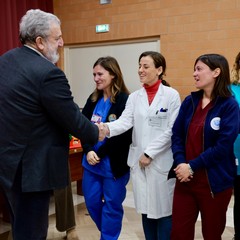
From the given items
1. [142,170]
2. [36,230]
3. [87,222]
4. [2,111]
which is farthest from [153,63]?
[87,222]

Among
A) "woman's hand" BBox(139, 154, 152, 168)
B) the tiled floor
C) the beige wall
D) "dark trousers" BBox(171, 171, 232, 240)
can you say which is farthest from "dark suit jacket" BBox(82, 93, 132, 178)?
the beige wall

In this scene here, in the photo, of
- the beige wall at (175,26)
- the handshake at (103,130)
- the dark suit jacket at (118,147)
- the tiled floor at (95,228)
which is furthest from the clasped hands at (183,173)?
the beige wall at (175,26)

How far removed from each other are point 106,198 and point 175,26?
3081mm

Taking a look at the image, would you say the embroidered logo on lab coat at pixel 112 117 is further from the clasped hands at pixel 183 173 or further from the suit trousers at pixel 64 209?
the suit trousers at pixel 64 209

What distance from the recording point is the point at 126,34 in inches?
204

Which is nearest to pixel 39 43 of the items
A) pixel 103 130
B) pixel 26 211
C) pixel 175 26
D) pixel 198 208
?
pixel 103 130

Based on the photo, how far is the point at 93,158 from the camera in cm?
235

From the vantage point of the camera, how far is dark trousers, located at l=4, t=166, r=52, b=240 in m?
1.62

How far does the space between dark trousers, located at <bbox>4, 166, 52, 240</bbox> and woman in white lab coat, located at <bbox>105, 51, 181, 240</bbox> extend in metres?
0.72

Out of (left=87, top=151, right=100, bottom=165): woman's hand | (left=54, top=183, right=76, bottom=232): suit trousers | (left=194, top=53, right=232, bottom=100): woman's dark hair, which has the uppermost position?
(left=194, top=53, right=232, bottom=100): woman's dark hair

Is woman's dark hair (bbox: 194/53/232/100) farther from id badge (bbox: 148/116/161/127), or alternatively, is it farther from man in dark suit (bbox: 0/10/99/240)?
man in dark suit (bbox: 0/10/99/240)

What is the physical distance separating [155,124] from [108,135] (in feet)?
1.05

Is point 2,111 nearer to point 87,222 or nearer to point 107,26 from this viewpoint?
Answer: point 87,222

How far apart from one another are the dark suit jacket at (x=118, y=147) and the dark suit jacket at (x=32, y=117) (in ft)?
2.58
